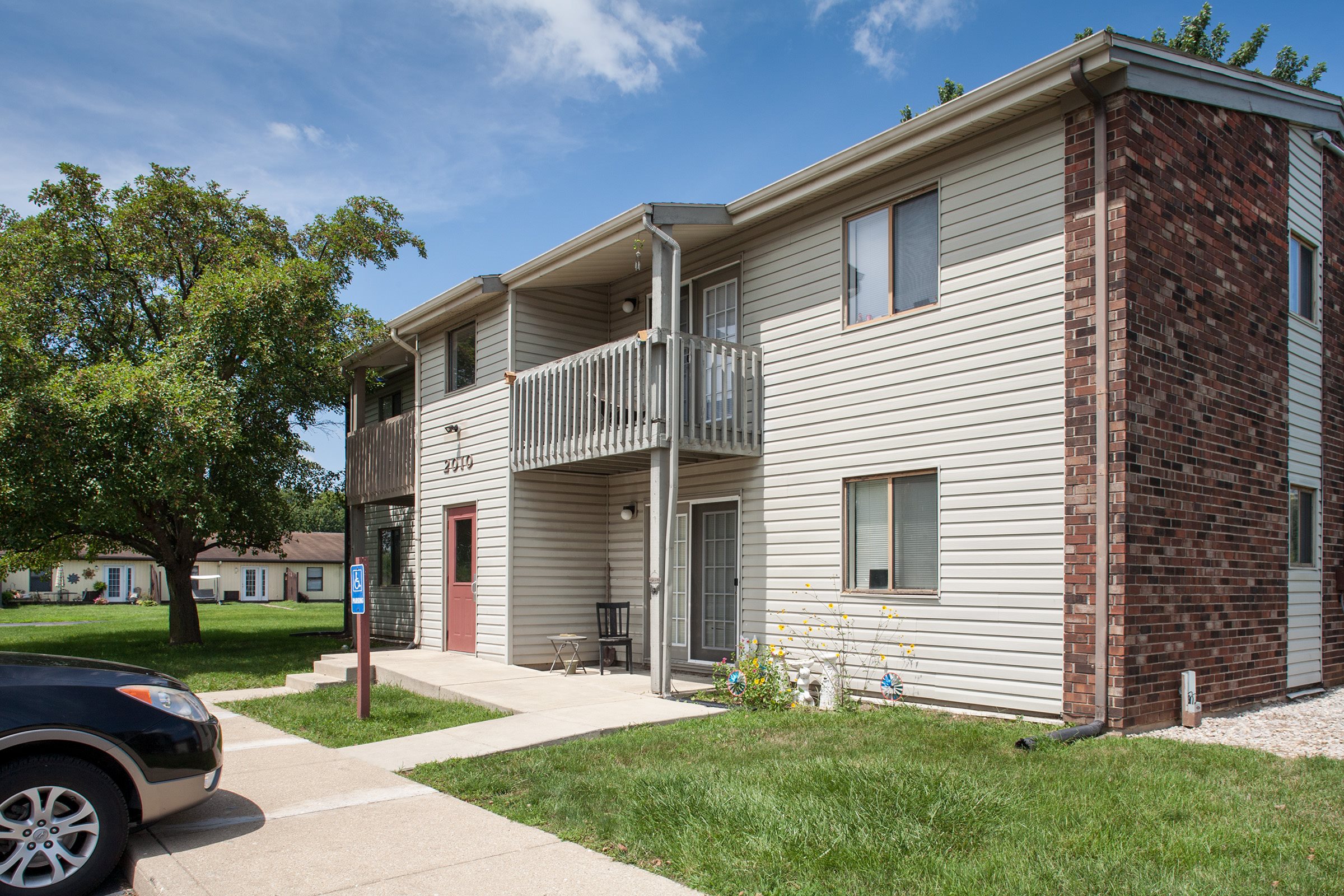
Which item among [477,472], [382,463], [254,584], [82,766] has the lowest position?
[254,584]

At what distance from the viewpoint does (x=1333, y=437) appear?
36.8ft

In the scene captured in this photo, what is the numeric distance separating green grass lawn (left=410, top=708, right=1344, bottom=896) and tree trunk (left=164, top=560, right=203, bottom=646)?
14.1 metres

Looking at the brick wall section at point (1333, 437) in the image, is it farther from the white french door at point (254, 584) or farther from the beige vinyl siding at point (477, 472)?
the white french door at point (254, 584)

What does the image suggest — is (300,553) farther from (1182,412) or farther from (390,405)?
(1182,412)

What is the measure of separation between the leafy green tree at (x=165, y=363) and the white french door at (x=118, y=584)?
32638 mm

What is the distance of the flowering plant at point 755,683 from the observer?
949 centimetres

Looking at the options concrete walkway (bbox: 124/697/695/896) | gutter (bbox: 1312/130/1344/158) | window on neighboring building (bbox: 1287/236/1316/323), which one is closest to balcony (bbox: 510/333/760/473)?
concrete walkway (bbox: 124/697/695/896)

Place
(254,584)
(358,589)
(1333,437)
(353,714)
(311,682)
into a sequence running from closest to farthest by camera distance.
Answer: (358,589) → (353,714) → (1333,437) → (311,682) → (254,584)

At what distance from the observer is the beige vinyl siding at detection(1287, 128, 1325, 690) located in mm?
10383

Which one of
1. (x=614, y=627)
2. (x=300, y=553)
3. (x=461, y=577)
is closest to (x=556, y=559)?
(x=614, y=627)

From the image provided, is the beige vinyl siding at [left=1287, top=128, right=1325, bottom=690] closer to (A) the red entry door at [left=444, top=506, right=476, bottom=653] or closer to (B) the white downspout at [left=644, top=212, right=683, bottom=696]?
(B) the white downspout at [left=644, top=212, right=683, bottom=696]

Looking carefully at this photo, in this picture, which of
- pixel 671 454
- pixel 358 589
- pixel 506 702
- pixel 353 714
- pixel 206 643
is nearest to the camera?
pixel 358 589

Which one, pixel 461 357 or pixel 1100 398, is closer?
pixel 1100 398

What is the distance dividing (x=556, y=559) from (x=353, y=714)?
4.67 metres
